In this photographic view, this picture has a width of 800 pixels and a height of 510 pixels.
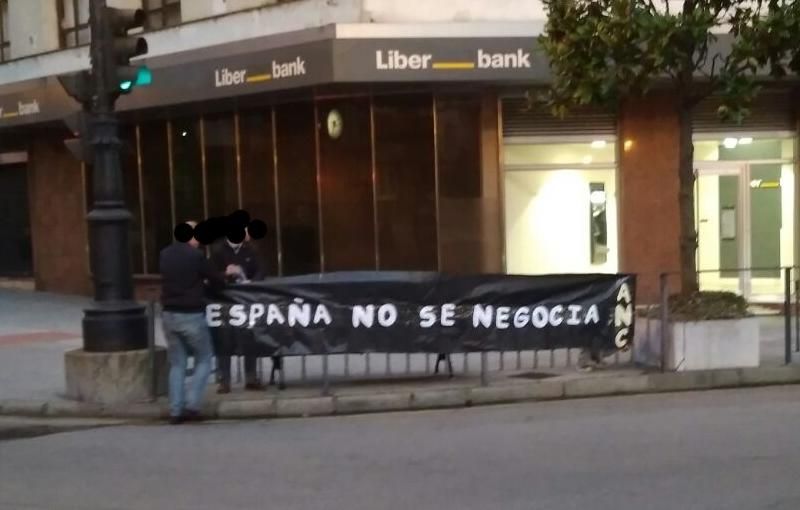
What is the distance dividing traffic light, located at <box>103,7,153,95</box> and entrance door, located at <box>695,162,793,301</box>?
36.5ft

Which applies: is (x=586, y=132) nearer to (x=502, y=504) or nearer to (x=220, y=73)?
(x=220, y=73)

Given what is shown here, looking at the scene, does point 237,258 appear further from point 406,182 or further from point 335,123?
point 335,123

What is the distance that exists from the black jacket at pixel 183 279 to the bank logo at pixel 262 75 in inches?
259

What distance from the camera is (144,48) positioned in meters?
11.2

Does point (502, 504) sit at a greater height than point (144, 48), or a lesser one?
lesser

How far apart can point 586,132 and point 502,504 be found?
1212cm

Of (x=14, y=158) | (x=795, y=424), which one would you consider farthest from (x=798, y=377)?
(x=14, y=158)

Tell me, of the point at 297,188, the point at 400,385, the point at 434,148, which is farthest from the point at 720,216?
the point at 400,385

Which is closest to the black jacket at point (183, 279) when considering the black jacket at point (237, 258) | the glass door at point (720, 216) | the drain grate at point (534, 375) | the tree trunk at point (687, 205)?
the black jacket at point (237, 258)

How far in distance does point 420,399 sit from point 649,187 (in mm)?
8665

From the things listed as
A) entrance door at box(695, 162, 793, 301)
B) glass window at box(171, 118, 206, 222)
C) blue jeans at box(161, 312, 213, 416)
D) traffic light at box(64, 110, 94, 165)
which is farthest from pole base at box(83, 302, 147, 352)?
entrance door at box(695, 162, 793, 301)

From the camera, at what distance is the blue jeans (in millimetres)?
10492

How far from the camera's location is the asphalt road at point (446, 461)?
7.48 m

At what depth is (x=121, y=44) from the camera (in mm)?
11156
